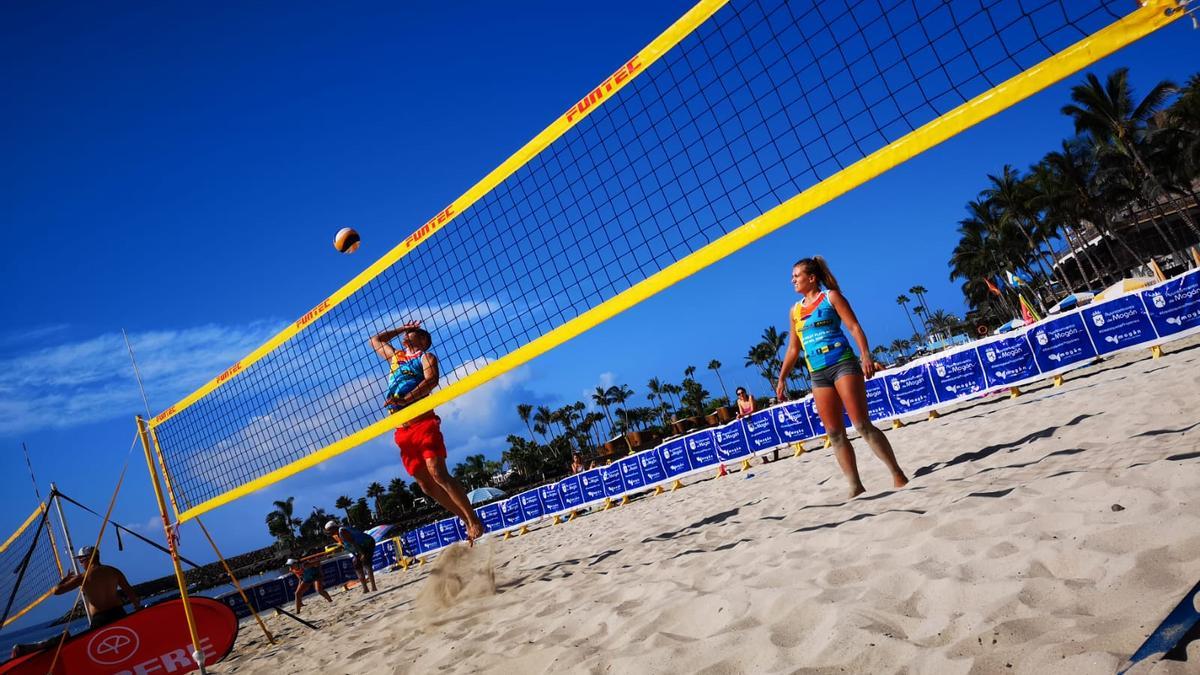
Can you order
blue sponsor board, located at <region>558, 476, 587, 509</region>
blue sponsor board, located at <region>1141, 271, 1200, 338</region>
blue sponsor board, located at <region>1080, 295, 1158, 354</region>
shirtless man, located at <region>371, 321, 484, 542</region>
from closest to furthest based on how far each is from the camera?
shirtless man, located at <region>371, 321, 484, 542</region> → blue sponsor board, located at <region>1141, 271, 1200, 338</region> → blue sponsor board, located at <region>1080, 295, 1158, 354</region> → blue sponsor board, located at <region>558, 476, 587, 509</region>

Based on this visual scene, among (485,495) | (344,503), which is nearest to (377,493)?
(344,503)

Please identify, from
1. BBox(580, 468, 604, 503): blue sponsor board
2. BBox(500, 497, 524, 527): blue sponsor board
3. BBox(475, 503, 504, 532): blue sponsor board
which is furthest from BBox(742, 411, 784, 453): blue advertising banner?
BBox(475, 503, 504, 532): blue sponsor board

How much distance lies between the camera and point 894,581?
215 centimetres

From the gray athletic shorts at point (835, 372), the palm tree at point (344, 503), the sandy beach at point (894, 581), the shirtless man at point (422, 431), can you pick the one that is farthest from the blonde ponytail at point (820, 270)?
the palm tree at point (344, 503)

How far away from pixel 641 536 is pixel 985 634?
380 centimetres

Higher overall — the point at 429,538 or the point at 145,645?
the point at 145,645

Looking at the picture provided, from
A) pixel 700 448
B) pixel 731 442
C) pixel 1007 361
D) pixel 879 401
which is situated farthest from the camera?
pixel 700 448

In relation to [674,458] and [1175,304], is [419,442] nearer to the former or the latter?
[674,458]

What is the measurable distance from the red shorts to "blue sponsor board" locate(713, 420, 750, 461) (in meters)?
6.68

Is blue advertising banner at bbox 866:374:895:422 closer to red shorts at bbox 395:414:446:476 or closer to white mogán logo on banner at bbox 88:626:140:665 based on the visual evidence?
red shorts at bbox 395:414:446:476

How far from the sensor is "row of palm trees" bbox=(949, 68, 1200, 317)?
3081cm

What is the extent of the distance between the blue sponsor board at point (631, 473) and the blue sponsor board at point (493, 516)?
3412 millimetres

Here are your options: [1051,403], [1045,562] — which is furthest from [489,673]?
[1051,403]

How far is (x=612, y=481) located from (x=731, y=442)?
2.35m
